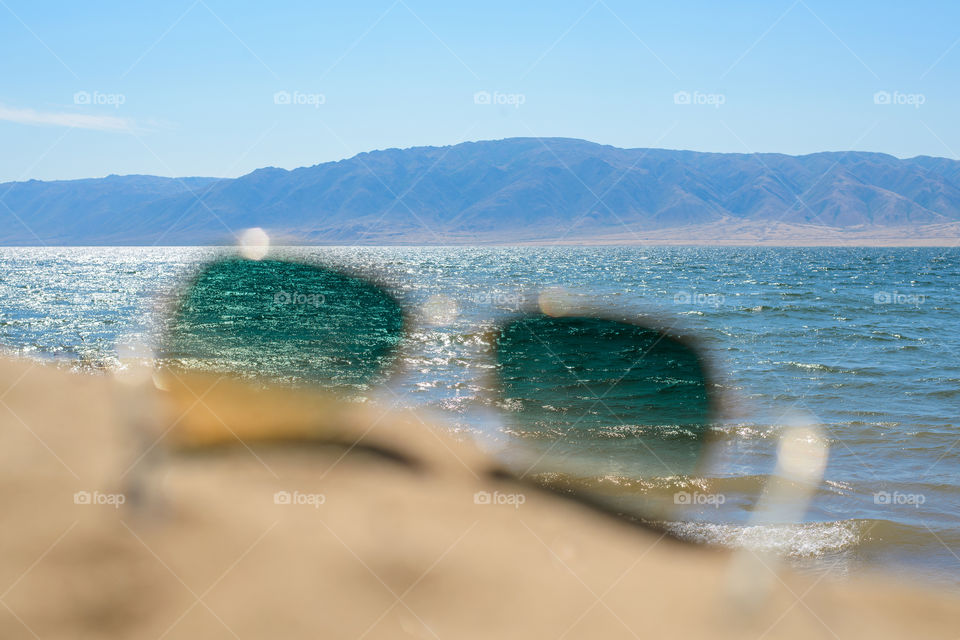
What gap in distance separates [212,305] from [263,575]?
151 ft

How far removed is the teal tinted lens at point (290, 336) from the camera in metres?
21.7

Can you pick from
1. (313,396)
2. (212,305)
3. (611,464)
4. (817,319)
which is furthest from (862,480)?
(212,305)

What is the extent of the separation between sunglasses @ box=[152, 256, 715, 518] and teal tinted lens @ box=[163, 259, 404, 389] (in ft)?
0.25

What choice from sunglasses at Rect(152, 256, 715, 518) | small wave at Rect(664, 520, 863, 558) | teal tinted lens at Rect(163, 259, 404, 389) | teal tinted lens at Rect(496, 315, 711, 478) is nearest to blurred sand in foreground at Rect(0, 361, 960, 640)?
small wave at Rect(664, 520, 863, 558)

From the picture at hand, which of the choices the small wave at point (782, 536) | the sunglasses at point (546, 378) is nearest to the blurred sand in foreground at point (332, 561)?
the small wave at point (782, 536)

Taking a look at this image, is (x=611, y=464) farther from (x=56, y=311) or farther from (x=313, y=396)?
(x=56, y=311)

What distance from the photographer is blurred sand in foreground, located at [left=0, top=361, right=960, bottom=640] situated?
5.76m

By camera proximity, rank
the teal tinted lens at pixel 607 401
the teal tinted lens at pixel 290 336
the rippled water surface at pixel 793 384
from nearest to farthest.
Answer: the rippled water surface at pixel 793 384 < the teal tinted lens at pixel 607 401 < the teal tinted lens at pixel 290 336

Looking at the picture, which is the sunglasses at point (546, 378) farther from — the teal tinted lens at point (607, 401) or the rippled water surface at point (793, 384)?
the rippled water surface at point (793, 384)

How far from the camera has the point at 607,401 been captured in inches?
667

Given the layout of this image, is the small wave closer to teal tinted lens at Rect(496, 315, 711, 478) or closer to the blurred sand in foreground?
the blurred sand in foreground

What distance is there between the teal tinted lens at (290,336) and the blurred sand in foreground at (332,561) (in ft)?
33.3

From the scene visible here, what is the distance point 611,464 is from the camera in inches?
465

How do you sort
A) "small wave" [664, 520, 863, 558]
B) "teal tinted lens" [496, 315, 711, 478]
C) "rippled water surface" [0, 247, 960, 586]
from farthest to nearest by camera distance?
"teal tinted lens" [496, 315, 711, 478], "rippled water surface" [0, 247, 960, 586], "small wave" [664, 520, 863, 558]
